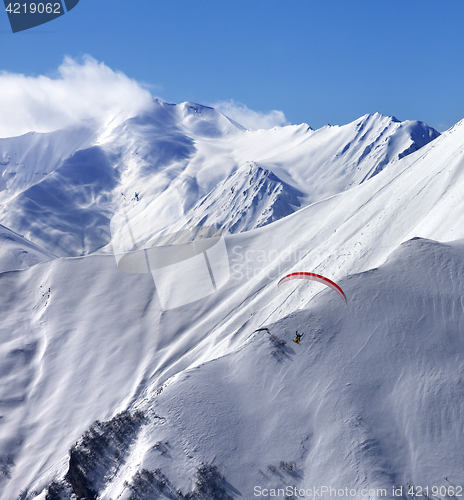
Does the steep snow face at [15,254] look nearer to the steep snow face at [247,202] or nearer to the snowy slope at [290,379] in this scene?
the snowy slope at [290,379]

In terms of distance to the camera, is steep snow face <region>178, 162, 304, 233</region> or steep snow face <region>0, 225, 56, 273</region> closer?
steep snow face <region>0, 225, 56, 273</region>

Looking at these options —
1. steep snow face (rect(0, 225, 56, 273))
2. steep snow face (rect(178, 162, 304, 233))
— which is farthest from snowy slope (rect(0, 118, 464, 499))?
steep snow face (rect(178, 162, 304, 233))

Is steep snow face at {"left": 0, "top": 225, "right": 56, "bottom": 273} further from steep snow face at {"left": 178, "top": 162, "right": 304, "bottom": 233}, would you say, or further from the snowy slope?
steep snow face at {"left": 178, "top": 162, "right": 304, "bottom": 233}

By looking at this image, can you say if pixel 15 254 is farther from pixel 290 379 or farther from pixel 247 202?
pixel 290 379

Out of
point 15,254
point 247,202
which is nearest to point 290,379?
point 15,254

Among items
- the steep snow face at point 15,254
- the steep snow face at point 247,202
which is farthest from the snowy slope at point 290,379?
the steep snow face at point 247,202

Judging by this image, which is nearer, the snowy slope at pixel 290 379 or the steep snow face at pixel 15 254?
the snowy slope at pixel 290 379
